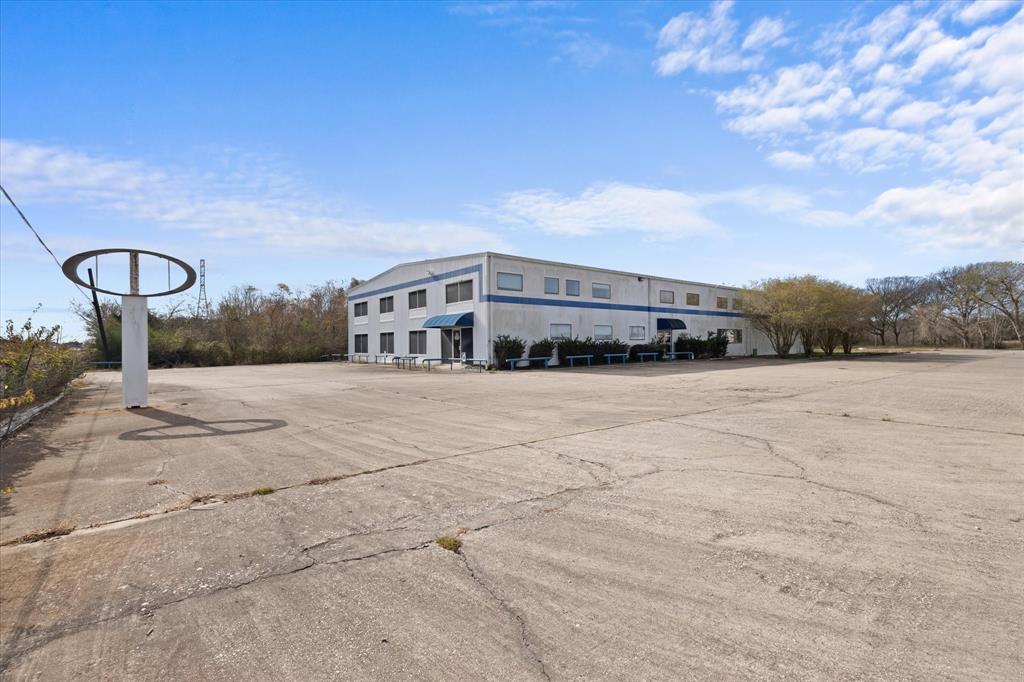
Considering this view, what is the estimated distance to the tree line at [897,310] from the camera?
35906 mm

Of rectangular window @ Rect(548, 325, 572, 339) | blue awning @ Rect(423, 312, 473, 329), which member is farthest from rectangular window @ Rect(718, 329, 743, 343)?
blue awning @ Rect(423, 312, 473, 329)

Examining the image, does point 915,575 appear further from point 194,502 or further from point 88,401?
point 88,401

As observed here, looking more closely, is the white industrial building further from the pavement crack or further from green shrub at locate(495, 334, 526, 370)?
the pavement crack

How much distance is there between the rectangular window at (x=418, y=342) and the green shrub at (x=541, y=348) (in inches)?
305


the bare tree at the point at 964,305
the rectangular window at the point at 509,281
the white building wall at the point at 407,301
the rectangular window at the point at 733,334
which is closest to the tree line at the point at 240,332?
the white building wall at the point at 407,301

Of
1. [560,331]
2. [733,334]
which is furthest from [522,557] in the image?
[733,334]

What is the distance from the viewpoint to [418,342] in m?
32.6

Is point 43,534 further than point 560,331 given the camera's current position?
No

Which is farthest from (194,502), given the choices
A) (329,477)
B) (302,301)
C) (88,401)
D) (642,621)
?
(302,301)

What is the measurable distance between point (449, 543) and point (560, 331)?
26073 mm

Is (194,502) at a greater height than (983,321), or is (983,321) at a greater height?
(983,321)

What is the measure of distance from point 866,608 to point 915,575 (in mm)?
690

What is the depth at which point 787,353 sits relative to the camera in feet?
130

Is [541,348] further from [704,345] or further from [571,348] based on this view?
[704,345]
